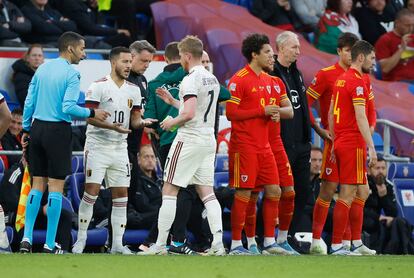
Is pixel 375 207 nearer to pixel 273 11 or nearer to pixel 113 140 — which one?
pixel 113 140

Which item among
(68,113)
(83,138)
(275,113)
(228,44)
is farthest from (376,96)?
(68,113)

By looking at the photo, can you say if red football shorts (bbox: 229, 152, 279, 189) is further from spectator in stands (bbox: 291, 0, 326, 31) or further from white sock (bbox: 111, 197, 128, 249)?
spectator in stands (bbox: 291, 0, 326, 31)

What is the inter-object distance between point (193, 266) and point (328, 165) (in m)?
3.50

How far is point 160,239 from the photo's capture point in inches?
512

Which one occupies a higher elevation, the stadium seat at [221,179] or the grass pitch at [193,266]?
the stadium seat at [221,179]

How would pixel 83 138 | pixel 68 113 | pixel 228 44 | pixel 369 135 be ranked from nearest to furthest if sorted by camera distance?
pixel 68 113 → pixel 369 135 → pixel 83 138 → pixel 228 44

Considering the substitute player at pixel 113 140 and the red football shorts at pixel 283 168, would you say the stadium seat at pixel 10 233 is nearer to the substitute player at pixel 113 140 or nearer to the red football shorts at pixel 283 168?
the substitute player at pixel 113 140

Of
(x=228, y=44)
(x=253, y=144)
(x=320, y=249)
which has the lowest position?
(x=320, y=249)

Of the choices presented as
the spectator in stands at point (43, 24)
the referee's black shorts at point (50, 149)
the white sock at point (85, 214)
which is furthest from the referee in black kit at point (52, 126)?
the spectator in stands at point (43, 24)

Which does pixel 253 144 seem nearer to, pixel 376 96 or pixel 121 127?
pixel 121 127

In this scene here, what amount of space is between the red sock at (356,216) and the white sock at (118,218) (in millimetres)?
2448

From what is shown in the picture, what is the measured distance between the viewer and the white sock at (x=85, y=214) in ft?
44.8

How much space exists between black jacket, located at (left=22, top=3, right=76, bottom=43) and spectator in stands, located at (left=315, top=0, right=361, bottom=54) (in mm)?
4756

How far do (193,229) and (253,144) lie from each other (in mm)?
1901
